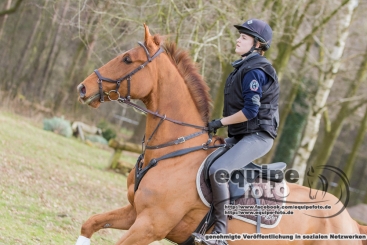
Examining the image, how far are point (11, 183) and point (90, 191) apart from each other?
7.70 ft

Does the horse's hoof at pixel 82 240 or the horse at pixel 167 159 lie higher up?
the horse at pixel 167 159

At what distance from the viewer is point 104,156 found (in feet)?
63.3

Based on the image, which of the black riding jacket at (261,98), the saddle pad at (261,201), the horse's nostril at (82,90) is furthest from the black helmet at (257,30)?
the horse's nostril at (82,90)

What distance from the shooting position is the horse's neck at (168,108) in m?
5.45

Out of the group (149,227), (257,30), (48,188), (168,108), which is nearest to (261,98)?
(257,30)

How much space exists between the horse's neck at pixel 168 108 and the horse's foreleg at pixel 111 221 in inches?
32.8

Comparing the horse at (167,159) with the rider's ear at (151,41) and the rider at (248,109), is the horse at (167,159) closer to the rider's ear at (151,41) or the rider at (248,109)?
the rider's ear at (151,41)

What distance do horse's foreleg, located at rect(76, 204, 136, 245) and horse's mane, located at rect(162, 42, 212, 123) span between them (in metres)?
1.37

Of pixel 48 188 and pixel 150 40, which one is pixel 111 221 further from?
pixel 48 188

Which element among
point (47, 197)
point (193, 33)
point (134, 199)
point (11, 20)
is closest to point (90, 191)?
point (47, 197)

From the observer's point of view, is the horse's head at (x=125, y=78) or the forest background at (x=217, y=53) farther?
→ the forest background at (x=217, y=53)

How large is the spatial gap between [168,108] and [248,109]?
920 mm

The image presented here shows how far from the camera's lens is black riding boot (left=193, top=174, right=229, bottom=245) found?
16.9 ft

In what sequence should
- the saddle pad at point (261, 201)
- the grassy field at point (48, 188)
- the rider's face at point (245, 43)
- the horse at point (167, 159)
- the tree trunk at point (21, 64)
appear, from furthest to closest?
1. the tree trunk at point (21, 64)
2. the grassy field at point (48, 188)
3. the rider's face at point (245, 43)
4. the saddle pad at point (261, 201)
5. the horse at point (167, 159)
